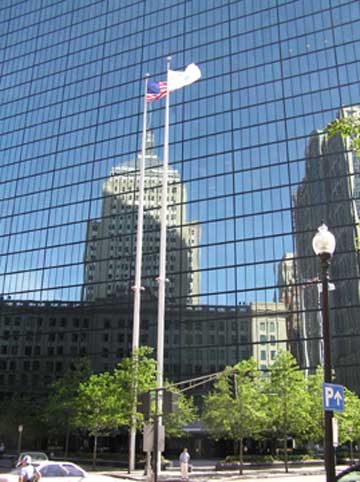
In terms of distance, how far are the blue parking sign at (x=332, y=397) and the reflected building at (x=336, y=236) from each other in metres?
47.3

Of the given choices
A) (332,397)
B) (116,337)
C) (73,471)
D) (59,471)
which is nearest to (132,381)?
(73,471)

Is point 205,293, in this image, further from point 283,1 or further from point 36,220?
point 283,1

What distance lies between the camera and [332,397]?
38.4 feet

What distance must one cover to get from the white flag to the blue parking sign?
32900mm

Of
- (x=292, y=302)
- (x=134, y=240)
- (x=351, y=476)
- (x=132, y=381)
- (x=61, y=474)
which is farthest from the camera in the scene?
(x=134, y=240)

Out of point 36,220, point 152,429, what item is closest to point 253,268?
point 36,220

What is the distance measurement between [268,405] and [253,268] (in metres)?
22.4

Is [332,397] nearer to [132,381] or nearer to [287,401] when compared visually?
[132,381]

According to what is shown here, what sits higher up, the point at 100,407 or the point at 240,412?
the point at 100,407

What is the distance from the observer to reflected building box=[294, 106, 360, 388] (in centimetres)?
5788

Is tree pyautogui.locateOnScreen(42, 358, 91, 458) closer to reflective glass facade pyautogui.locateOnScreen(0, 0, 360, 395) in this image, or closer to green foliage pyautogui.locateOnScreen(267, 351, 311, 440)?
reflective glass facade pyautogui.locateOnScreen(0, 0, 360, 395)

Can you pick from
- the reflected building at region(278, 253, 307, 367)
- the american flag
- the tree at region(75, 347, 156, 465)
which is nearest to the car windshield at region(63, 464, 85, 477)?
the tree at region(75, 347, 156, 465)

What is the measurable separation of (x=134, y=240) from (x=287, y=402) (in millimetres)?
34350

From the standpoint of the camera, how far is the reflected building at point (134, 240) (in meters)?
68.5
